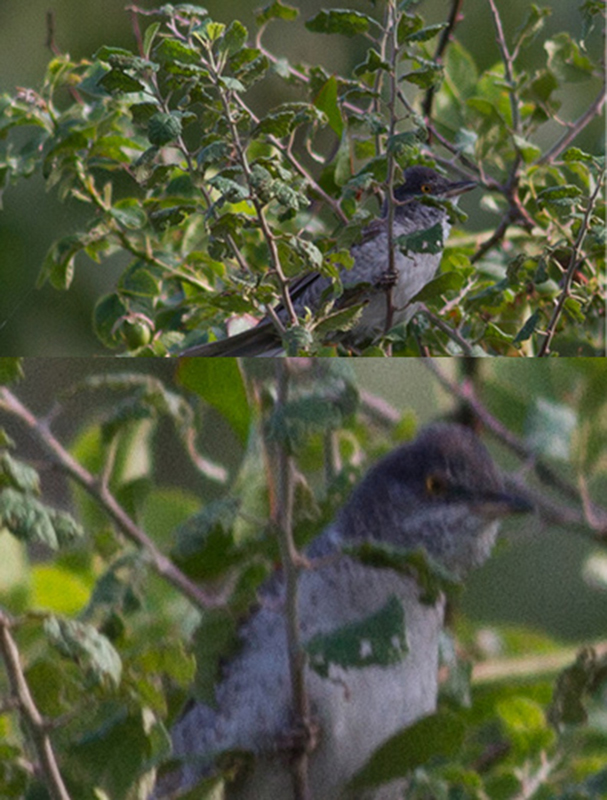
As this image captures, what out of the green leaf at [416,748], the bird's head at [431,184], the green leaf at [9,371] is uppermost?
the green leaf at [9,371]

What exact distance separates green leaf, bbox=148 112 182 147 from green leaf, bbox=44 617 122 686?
400 mm

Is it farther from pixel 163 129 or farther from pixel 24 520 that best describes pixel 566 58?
pixel 24 520

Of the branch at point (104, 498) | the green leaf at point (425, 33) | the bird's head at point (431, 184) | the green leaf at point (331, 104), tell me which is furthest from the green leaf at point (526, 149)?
the branch at point (104, 498)

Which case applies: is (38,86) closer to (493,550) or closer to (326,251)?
(326,251)

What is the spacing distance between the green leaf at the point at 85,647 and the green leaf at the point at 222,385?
0.23 meters

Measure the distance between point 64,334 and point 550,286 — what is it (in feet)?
2.04

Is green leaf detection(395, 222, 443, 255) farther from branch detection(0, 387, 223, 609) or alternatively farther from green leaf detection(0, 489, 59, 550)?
green leaf detection(0, 489, 59, 550)

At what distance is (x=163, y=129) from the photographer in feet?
3.36

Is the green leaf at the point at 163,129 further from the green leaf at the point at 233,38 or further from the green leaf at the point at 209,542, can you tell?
the green leaf at the point at 209,542

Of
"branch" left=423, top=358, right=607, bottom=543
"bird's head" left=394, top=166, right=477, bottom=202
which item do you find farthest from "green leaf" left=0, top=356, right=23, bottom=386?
"bird's head" left=394, top=166, right=477, bottom=202

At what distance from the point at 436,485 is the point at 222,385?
0.19 meters

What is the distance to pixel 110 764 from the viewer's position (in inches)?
35.4

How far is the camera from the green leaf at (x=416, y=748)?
3.10 feet

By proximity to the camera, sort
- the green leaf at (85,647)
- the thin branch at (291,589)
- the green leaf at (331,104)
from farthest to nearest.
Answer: the green leaf at (331,104)
the thin branch at (291,589)
the green leaf at (85,647)
